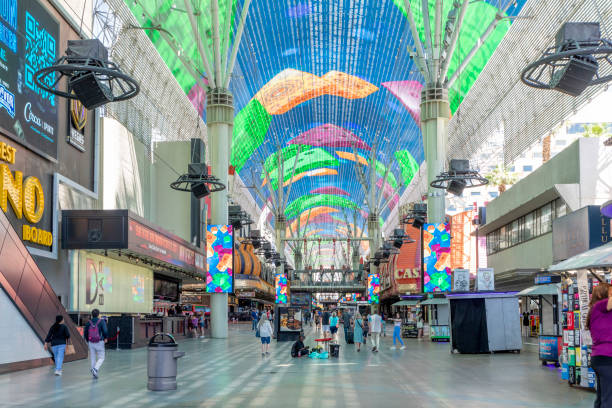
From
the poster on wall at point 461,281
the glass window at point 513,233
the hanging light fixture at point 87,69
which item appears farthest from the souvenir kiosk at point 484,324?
the glass window at point 513,233

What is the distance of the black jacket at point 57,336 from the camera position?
15648 mm

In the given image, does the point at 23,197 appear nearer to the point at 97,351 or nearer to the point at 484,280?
the point at 97,351

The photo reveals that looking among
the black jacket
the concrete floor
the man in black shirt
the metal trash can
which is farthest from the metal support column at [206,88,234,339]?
the metal trash can

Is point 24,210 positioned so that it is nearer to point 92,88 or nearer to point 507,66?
point 92,88

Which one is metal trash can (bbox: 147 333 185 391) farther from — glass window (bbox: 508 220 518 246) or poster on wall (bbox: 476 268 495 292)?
glass window (bbox: 508 220 518 246)

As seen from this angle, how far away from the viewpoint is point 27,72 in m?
21.3

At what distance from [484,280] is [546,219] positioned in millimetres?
9375

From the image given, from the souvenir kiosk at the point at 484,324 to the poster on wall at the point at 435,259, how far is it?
728cm

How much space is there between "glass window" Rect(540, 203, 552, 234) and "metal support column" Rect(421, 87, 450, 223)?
526 centimetres

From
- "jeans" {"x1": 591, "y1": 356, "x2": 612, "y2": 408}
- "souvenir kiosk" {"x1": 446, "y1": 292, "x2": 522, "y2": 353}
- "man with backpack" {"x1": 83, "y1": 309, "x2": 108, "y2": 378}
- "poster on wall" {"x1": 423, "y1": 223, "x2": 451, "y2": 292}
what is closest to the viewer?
"jeans" {"x1": 591, "y1": 356, "x2": 612, "y2": 408}

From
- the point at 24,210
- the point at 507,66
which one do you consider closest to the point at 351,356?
the point at 24,210

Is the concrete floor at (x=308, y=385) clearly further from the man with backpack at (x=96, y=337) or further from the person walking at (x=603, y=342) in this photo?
the person walking at (x=603, y=342)

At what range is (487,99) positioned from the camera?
139ft

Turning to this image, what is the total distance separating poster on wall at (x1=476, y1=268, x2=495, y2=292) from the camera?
26.7m
